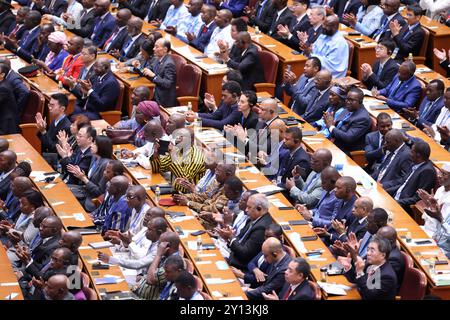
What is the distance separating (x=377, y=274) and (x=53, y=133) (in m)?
5.45

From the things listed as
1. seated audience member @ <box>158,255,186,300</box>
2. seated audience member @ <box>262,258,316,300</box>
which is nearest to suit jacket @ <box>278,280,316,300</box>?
seated audience member @ <box>262,258,316,300</box>

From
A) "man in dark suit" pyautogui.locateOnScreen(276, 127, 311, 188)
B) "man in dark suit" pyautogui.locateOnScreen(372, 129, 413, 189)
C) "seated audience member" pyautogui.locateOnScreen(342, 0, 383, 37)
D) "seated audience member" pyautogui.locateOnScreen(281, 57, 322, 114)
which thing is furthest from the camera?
"seated audience member" pyautogui.locateOnScreen(342, 0, 383, 37)

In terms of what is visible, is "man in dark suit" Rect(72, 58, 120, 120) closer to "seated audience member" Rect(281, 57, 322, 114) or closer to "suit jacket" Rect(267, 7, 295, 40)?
"seated audience member" Rect(281, 57, 322, 114)

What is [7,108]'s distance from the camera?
15.4 metres

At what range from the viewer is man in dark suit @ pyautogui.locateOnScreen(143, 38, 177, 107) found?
51.7 ft

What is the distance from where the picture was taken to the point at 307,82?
15281 millimetres

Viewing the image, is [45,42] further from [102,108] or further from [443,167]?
[443,167]

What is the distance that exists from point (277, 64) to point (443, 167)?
143 inches

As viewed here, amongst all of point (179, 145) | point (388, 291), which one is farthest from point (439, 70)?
point (388, 291)

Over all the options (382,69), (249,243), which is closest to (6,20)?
(382,69)

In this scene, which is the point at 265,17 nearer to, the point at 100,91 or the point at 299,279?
the point at 100,91

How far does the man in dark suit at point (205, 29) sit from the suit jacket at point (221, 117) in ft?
8.08

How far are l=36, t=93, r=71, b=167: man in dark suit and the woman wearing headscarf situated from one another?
80 cm

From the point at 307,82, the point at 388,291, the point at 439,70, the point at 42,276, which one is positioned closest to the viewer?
the point at 388,291
